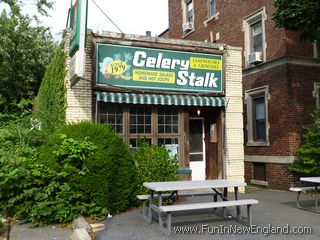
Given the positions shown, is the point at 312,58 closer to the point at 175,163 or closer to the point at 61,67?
the point at 175,163

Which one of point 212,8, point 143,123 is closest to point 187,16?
point 212,8

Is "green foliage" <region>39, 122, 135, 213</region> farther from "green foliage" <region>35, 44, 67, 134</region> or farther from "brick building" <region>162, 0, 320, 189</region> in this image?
"brick building" <region>162, 0, 320, 189</region>

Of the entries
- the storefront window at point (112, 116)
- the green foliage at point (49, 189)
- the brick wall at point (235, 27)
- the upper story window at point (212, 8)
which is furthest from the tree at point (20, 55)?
the green foliage at point (49, 189)

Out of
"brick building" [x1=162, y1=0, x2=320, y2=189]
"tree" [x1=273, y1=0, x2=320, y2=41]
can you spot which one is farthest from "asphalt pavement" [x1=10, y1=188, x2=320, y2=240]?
"tree" [x1=273, y1=0, x2=320, y2=41]

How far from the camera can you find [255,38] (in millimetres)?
15234

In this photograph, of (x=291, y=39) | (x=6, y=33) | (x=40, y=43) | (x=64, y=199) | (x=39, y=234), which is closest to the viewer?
(x=39, y=234)

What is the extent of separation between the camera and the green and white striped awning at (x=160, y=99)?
32.4 feet

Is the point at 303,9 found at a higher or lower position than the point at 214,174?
higher

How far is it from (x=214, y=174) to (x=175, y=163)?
2.85 m

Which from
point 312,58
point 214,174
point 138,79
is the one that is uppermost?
point 312,58

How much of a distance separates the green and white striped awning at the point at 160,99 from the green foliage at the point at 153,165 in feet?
4.89

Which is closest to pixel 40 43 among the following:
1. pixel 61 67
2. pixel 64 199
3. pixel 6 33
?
pixel 6 33

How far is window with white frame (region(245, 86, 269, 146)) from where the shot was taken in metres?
14.3

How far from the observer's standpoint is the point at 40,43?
26062 millimetres
